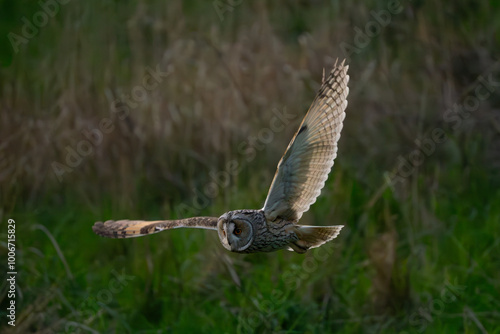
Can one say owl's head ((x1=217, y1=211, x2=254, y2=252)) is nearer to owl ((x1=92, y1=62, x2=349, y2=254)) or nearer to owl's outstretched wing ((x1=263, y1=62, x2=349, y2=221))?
owl ((x1=92, y1=62, x2=349, y2=254))

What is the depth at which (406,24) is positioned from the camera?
6051 mm

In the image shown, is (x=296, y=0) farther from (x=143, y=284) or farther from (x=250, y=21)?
(x=143, y=284)

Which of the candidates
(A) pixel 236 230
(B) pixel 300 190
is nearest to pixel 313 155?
(B) pixel 300 190

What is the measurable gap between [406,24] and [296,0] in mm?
1045

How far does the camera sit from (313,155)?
335 centimetres

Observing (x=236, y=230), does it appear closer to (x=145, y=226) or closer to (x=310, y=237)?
(x=310, y=237)

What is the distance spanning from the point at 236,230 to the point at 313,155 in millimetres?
445

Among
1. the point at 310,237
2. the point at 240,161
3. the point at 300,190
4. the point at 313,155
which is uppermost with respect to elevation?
the point at 240,161

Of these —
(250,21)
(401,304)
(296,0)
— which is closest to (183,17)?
(250,21)

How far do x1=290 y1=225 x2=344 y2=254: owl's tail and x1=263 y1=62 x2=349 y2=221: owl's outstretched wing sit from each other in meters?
0.07

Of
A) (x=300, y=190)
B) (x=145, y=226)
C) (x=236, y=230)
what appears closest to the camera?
(x=236, y=230)

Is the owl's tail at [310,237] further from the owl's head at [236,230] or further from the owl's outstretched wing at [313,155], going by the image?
the owl's head at [236,230]

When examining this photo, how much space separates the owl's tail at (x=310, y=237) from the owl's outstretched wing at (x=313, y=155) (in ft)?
0.22

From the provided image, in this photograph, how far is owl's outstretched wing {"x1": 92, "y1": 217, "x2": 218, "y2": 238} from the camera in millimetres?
3234
